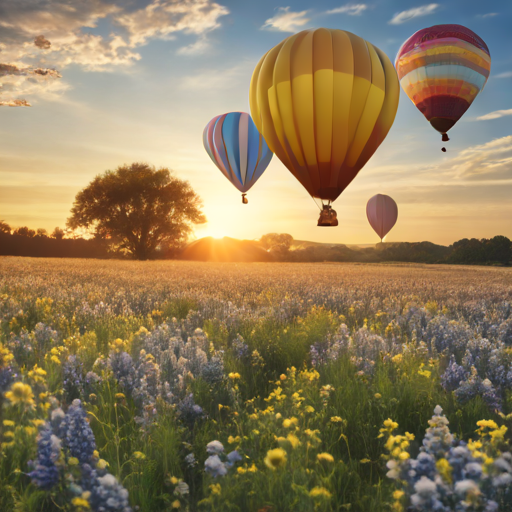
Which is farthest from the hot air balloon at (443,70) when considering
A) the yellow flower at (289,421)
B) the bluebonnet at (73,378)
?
the yellow flower at (289,421)

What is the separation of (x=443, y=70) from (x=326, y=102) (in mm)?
12543

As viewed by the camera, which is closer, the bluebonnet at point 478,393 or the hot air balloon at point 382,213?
the bluebonnet at point 478,393

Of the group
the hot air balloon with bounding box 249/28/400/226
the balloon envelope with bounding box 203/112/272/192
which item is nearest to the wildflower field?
the hot air balloon with bounding box 249/28/400/226

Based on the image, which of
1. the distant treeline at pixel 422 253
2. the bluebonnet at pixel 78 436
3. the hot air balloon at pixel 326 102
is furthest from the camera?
the distant treeline at pixel 422 253

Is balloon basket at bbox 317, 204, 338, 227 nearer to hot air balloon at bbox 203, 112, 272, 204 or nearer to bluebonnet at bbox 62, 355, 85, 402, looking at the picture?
hot air balloon at bbox 203, 112, 272, 204

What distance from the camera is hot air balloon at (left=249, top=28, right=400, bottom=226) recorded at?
1078 centimetres

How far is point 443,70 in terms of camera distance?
19.6 metres

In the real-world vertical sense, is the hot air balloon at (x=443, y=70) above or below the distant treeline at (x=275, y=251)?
above

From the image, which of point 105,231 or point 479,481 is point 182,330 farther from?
point 105,231

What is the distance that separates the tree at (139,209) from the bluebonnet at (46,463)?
2024 inches

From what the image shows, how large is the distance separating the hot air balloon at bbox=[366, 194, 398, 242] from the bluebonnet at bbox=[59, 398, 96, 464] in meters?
41.4

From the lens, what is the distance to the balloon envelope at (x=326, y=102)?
10.8 metres

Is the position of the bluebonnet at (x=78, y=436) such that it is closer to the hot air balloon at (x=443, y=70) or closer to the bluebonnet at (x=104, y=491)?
the bluebonnet at (x=104, y=491)

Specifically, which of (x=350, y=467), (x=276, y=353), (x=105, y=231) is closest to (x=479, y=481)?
(x=350, y=467)
